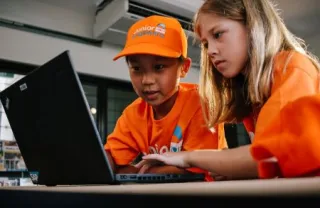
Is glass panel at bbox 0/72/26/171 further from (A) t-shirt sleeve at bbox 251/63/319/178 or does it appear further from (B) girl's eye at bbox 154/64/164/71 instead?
(A) t-shirt sleeve at bbox 251/63/319/178

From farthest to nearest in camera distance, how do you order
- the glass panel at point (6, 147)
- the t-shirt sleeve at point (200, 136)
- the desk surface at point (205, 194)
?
1. the glass panel at point (6, 147)
2. the t-shirt sleeve at point (200, 136)
3. the desk surface at point (205, 194)

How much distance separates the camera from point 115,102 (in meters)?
3.40

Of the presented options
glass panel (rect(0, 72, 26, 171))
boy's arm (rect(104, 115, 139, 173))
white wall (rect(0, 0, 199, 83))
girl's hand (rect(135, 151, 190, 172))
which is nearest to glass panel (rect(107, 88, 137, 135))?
white wall (rect(0, 0, 199, 83))

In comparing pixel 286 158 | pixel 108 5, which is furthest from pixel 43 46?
pixel 286 158

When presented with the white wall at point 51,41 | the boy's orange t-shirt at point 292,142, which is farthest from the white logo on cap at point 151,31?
the white wall at point 51,41

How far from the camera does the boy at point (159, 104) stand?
1105 millimetres

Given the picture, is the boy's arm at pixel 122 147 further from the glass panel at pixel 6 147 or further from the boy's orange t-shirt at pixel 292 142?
the glass panel at pixel 6 147

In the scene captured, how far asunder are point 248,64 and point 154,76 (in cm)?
33

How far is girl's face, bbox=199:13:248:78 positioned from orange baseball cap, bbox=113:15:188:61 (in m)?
0.16

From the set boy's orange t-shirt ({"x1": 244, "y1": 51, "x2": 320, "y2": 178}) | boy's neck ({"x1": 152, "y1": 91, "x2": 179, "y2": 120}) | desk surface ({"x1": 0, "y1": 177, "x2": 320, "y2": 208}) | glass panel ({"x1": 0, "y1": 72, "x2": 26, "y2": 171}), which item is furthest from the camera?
glass panel ({"x1": 0, "y1": 72, "x2": 26, "y2": 171})

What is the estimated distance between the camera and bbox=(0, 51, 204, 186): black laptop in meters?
0.55

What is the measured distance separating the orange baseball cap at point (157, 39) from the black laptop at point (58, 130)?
1.55ft

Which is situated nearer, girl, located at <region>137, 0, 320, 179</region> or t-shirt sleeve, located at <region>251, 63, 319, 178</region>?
t-shirt sleeve, located at <region>251, 63, 319, 178</region>

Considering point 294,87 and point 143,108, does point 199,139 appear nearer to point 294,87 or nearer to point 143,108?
point 143,108
